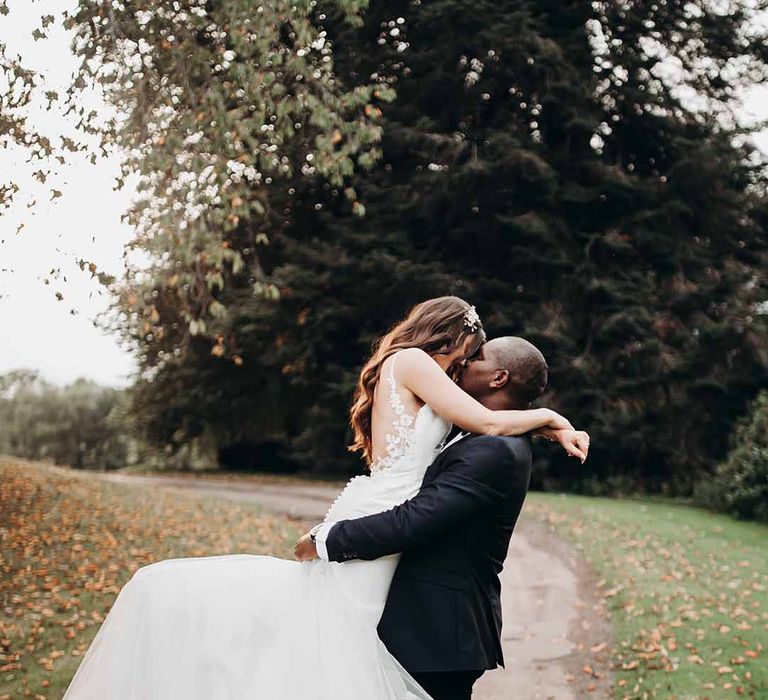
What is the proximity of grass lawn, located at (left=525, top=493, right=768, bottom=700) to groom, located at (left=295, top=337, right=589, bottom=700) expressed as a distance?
425 cm

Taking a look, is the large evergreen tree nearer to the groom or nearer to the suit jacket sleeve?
the groom

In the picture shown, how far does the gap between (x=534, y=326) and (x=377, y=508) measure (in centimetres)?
1684

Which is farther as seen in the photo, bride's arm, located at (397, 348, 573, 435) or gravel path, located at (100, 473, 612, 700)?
gravel path, located at (100, 473, 612, 700)

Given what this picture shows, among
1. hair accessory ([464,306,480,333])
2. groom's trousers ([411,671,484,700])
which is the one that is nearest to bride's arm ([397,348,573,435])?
hair accessory ([464,306,480,333])

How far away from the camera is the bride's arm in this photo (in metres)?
3.21

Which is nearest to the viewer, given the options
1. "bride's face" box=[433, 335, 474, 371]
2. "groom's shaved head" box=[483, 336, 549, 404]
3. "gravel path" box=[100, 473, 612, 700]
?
"groom's shaved head" box=[483, 336, 549, 404]

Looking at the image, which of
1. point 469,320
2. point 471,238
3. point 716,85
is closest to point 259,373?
point 471,238

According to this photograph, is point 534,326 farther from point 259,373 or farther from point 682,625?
point 682,625

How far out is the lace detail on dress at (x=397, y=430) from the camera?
3.40 meters

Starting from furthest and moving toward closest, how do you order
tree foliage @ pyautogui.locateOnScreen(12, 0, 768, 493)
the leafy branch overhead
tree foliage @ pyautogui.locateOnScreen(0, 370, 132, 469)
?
tree foliage @ pyautogui.locateOnScreen(0, 370, 132, 469)
tree foliage @ pyautogui.locateOnScreen(12, 0, 768, 493)
the leafy branch overhead

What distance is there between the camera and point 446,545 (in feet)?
10.5

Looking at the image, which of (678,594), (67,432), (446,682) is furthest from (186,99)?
(67,432)

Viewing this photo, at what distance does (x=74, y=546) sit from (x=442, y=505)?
9272 millimetres

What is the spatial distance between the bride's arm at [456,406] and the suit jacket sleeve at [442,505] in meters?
0.07
